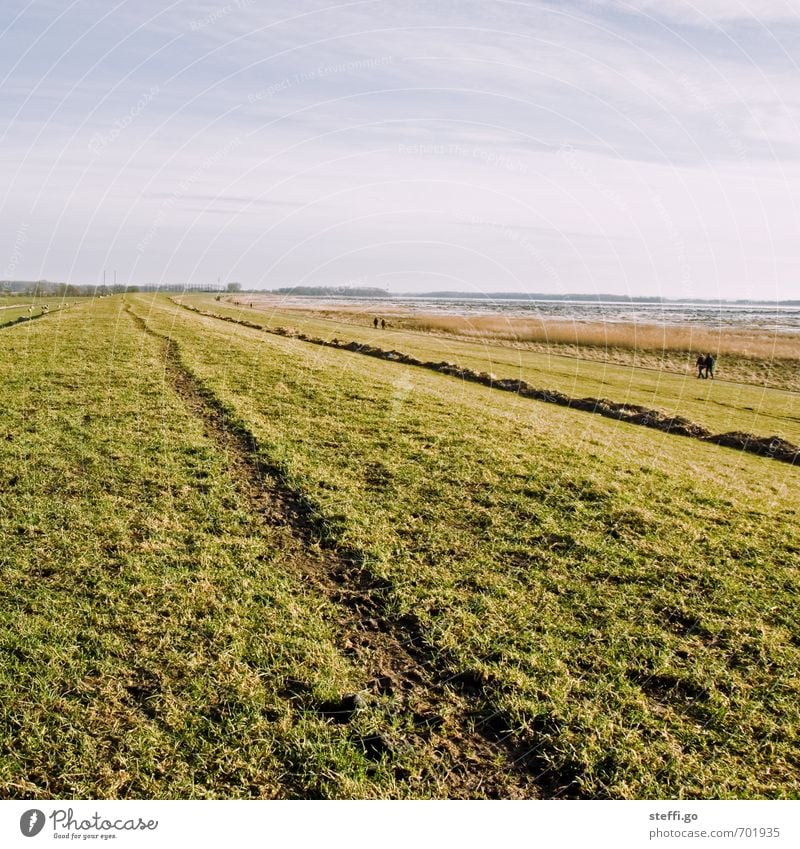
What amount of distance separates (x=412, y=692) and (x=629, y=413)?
75.1 feet

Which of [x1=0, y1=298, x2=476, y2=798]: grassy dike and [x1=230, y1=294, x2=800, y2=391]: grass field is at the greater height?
[x1=230, y1=294, x2=800, y2=391]: grass field

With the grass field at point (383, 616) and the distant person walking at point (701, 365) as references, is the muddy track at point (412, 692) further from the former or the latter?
the distant person walking at point (701, 365)

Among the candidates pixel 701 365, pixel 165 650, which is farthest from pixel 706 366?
pixel 165 650

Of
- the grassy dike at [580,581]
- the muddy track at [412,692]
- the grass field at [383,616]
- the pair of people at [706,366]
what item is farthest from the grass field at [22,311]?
the pair of people at [706,366]

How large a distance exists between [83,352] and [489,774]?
27.9 m

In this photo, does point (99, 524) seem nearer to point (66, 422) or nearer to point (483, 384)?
point (66, 422)

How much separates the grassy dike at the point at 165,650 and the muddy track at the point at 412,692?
0.11 m

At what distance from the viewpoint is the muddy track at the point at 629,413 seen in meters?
23.4

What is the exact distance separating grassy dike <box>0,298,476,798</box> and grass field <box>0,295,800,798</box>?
30mm
